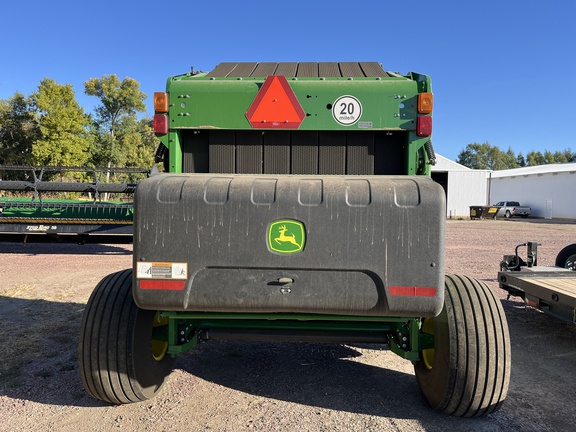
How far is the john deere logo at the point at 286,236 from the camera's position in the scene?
195cm

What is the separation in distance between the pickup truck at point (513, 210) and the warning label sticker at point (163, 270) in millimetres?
35839

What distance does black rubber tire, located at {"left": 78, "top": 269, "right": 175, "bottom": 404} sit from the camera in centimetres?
247

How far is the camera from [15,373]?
3.19 meters

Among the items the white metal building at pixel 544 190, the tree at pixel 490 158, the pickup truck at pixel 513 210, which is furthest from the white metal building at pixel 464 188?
the tree at pixel 490 158

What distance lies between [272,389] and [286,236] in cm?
159

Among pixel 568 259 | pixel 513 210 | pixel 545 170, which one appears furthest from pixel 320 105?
pixel 545 170

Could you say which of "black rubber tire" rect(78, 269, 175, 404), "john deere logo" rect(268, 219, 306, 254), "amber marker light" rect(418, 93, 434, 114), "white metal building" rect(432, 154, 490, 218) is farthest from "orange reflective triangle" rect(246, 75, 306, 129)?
"white metal building" rect(432, 154, 490, 218)

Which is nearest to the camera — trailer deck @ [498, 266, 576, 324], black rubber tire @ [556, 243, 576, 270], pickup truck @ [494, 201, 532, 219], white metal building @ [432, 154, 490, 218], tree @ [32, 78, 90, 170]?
trailer deck @ [498, 266, 576, 324]

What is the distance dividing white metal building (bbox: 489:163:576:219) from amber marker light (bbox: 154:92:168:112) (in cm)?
3765

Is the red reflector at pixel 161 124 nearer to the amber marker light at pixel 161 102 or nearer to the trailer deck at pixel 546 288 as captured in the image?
the amber marker light at pixel 161 102

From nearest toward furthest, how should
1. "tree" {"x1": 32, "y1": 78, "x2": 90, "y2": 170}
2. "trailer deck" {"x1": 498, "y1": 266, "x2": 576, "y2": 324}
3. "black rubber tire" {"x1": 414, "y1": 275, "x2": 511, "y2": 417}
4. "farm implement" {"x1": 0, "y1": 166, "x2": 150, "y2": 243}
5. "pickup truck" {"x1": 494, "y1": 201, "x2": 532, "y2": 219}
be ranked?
1. "black rubber tire" {"x1": 414, "y1": 275, "x2": 511, "y2": 417}
2. "trailer deck" {"x1": 498, "y1": 266, "x2": 576, "y2": 324}
3. "farm implement" {"x1": 0, "y1": 166, "x2": 150, "y2": 243}
4. "tree" {"x1": 32, "y1": 78, "x2": 90, "y2": 170}
5. "pickup truck" {"x1": 494, "y1": 201, "x2": 532, "y2": 219}

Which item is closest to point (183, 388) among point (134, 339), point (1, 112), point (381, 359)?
point (134, 339)

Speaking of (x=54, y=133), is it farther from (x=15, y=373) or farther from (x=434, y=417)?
(x=434, y=417)

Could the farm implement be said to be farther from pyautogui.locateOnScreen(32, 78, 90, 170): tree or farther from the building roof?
the building roof
